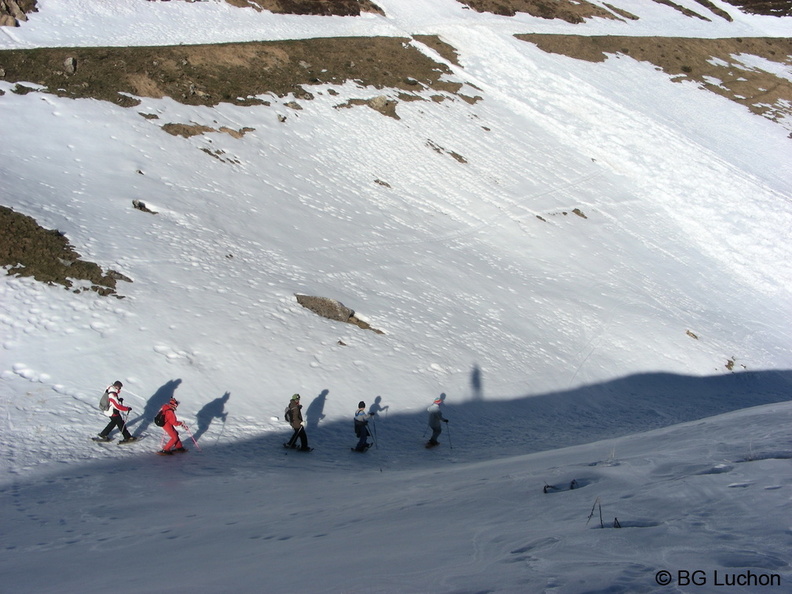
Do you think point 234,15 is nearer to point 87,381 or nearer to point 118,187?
point 118,187

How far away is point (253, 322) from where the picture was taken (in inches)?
654

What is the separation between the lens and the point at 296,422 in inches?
506

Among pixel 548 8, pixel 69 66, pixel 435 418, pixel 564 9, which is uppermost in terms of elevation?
pixel 564 9

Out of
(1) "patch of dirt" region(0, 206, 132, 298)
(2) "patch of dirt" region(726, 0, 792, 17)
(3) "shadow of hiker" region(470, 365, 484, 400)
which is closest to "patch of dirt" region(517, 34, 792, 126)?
(2) "patch of dirt" region(726, 0, 792, 17)

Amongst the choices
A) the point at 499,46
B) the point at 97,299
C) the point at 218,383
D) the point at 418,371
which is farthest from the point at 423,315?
the point at 499,46

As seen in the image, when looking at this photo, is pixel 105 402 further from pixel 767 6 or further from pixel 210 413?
pixel 767 6

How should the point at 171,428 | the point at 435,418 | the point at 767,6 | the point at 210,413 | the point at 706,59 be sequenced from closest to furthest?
the point at 171,428 < the point at 210,413 < the point at 435,418 < the point at 706,59 < the point at 767,6

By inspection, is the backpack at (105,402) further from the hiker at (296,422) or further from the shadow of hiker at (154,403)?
the hiker at (296,422)

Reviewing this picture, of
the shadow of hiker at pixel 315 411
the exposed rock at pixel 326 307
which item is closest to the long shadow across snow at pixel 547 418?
the shadow of hiker at pixel 315 411

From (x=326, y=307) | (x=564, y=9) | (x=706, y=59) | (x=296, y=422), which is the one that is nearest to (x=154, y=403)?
(x=296, y=422)

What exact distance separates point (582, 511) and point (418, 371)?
10.2 m

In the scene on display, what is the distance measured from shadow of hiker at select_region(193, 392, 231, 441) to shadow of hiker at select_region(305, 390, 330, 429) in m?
1.82

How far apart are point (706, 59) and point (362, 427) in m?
57.6

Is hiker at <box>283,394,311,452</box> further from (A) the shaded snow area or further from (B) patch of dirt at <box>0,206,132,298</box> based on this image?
(B) patch of dirt at <box>0,206,132,298</box>
